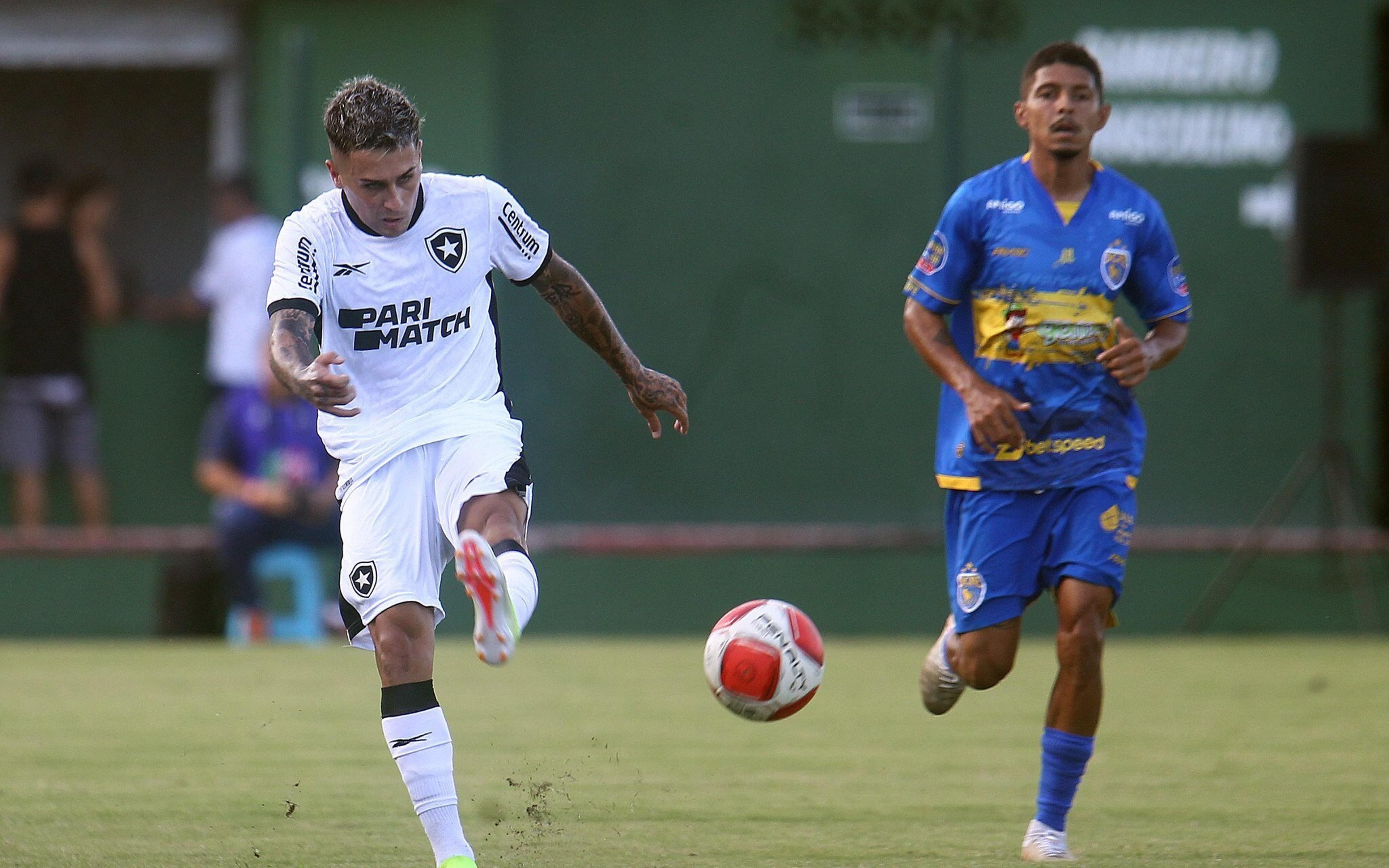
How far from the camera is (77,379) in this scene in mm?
13375

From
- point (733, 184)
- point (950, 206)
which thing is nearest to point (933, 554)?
point (733, 184)

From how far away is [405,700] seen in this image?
205 inches

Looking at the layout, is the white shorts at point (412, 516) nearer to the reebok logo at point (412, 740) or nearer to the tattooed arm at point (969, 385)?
the reebok logo at point (412, 740)

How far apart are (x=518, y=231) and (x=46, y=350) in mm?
8356

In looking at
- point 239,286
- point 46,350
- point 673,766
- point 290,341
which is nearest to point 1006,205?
point 290,341

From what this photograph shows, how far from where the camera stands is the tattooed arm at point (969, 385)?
6.00 m

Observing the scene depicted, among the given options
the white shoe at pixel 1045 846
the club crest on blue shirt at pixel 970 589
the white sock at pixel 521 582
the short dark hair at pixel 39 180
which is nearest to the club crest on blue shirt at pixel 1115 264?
the club crest on blue shirt at pixel 970 589

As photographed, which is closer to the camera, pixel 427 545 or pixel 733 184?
pixel 427 545

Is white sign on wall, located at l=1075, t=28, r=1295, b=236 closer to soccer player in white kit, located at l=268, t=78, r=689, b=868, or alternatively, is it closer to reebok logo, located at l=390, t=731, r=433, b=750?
soccer player in white kit, located at l=268, t=78, r=689, b=868

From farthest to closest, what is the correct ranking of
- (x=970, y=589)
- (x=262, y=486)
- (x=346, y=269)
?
(x=262, y=486)
(x=970, y=589)
(x=346, y=269)

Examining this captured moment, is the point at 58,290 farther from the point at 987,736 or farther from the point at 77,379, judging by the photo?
the point at 987,736

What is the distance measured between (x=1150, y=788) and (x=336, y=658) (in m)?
6.16

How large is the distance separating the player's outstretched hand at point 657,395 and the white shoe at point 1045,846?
1540mm

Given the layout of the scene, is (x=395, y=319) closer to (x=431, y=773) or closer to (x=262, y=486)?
(x=431, y=773)
